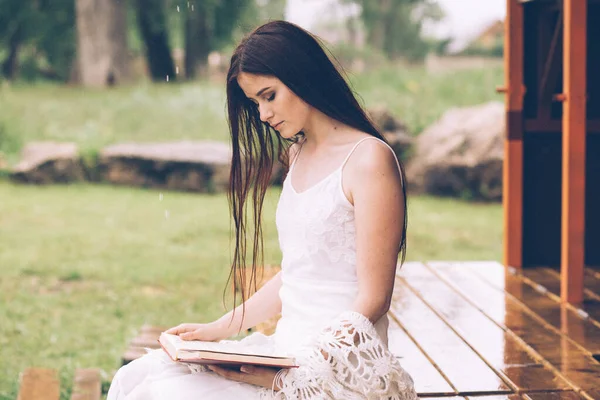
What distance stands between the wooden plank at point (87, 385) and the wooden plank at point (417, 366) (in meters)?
1.24

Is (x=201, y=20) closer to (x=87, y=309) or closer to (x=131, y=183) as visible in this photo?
(x=131, y=183)

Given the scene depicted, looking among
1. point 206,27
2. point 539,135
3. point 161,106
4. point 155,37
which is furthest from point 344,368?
point 206,27

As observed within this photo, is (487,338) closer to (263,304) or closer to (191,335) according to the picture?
(263,304)

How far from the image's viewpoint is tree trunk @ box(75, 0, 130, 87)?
14.1m

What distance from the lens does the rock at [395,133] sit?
10.2m

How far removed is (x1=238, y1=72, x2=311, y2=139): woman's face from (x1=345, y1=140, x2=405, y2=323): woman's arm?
0.81 feet

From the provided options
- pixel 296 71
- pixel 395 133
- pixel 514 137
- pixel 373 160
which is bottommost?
pixel 395 133

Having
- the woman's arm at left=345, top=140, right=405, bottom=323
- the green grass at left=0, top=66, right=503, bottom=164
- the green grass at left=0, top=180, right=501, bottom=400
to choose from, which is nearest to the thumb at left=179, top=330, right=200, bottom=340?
the woman's arm at left=345, top=140, right=405, bottom=323

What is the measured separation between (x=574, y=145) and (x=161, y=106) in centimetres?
887

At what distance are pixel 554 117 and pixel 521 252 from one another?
2.58 ft

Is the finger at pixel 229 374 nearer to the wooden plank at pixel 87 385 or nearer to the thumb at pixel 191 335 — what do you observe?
the thumb at pixel 191 335

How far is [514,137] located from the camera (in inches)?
212

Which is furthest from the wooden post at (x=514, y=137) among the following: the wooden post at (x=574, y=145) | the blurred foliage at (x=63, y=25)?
the blurred foliage at (x=63, y=25)

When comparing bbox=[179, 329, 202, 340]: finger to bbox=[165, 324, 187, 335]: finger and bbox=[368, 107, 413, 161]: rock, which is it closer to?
bbox=[165, 324, 187, 335]: finger
